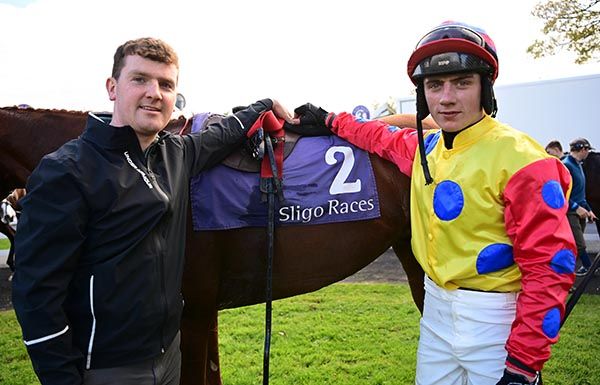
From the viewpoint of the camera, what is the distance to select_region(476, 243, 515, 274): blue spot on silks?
161 centimetres

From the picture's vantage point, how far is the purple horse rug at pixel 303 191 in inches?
93.2

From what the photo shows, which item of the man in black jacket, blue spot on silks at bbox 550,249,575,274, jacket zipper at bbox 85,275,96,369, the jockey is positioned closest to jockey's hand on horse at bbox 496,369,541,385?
the jockey

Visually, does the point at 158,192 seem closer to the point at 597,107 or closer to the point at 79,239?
the point at 79,239

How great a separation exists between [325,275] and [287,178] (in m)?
0.60

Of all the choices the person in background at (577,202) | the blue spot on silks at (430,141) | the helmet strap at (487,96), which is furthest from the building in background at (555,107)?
the helmet strap at (487,96)

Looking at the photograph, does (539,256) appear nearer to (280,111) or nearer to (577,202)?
(280,111)

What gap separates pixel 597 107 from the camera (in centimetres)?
1123

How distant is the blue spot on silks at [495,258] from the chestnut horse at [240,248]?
3.36 feet

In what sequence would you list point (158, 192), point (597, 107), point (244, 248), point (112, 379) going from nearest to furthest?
point (112, 379) < point (158, 192) < point (244, 248) < point (597, 107)

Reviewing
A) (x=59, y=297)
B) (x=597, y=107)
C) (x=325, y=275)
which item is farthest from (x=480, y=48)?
(x=597, y=107)

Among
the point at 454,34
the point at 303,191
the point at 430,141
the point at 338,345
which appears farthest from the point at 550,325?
the point at 338,345

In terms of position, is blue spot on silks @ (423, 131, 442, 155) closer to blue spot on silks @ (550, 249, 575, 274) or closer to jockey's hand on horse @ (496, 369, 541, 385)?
blue spot on silks @ (550, 249, 575, 274)

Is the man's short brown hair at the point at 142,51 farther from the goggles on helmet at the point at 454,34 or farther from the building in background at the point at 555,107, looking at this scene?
the building in background at the point at 555,107

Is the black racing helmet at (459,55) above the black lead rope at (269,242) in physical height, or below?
above
